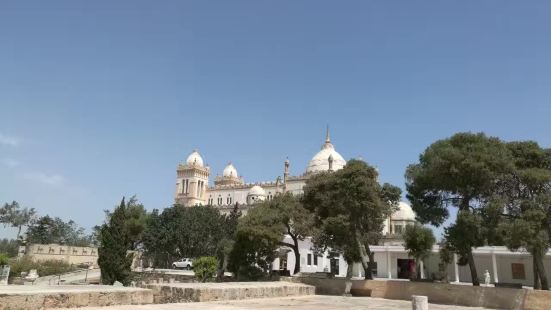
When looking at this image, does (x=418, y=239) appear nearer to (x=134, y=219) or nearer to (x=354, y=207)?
(x=354, y=207)

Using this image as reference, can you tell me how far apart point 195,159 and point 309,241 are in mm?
56791

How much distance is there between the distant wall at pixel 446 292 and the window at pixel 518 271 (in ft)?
69.6

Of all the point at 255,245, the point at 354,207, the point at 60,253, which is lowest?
the point at 60,253

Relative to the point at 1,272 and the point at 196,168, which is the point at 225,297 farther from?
the point at 196,168

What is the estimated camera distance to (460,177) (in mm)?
18359

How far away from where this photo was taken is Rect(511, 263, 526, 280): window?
3556cm

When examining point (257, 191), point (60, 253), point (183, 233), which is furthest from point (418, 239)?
point (257, 191)

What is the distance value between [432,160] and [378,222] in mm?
5840

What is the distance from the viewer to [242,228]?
2616cm

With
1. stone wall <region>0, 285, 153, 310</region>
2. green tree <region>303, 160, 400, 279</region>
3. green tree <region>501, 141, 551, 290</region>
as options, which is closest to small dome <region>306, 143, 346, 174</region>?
green tree <region>303, 160, 400, 279</region>

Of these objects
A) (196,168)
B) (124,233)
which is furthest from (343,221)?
(196,168)

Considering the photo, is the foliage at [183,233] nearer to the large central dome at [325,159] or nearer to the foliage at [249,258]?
the large central dome at [325,159]

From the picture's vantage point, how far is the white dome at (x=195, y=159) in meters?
93.8

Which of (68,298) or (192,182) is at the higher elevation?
(192,182)
